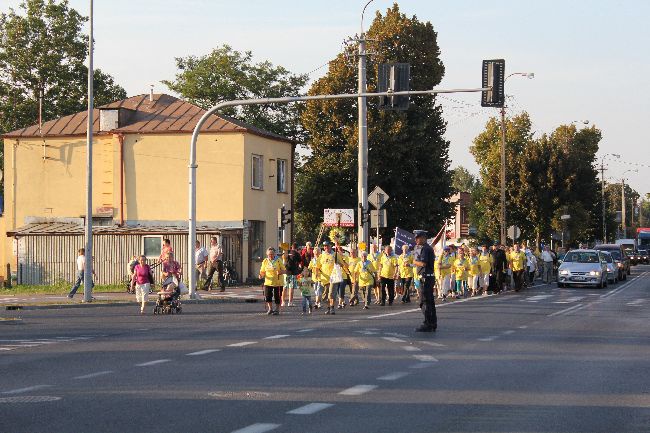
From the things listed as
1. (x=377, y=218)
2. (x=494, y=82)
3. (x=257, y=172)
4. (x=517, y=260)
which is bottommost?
(x=517, y=260)

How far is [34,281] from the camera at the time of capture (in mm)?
44312

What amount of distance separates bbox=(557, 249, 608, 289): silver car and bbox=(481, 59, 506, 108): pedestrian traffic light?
778 inches

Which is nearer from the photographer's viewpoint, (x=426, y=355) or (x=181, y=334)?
(x=426, y=355)

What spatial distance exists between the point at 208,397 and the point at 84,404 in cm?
124

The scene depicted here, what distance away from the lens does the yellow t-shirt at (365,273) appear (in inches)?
1164

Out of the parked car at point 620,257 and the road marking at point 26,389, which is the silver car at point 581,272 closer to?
the parked car at point 620,257

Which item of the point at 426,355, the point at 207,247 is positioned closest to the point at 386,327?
the point at 426,355

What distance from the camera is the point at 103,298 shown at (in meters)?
33.6

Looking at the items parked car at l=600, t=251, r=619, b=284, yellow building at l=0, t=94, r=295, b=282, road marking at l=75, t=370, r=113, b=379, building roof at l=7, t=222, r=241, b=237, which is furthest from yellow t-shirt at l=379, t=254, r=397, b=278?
parked car at l=600, t=251, r=619, b=284

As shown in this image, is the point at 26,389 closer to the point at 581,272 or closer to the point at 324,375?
the point at 324,375

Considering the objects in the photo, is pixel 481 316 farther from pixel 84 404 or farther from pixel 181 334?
pixel 84 404

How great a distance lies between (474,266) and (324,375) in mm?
25106

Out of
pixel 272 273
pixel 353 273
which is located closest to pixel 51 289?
pixel 353 273

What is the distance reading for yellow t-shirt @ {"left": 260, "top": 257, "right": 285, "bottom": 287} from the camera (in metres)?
25.3
